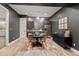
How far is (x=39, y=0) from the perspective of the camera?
3674mm

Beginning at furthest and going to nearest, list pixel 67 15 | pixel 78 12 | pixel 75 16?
pixel 67 15, pixel 75 16, pixel 78 12

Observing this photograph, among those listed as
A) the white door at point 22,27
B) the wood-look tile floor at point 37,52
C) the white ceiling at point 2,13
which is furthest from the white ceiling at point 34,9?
the white door at point 22,27

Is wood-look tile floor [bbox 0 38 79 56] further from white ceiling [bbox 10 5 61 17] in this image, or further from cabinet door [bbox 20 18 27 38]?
cabinet door [bbox 20 18 27 38]

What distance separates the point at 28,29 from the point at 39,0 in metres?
9.54

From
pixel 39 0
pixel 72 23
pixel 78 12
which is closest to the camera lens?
pixel 39 0

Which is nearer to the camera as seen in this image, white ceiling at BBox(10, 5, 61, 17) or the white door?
white ceiling at BBox(10, 5, 61, 17)

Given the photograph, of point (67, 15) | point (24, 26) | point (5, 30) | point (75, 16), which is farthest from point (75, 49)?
point (24, 26)

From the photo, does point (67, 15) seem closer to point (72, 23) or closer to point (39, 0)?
point (72, 23)

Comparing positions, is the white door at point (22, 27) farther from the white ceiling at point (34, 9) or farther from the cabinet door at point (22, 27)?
the white ceiling at point (34, 9)

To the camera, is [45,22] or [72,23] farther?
[45,22]

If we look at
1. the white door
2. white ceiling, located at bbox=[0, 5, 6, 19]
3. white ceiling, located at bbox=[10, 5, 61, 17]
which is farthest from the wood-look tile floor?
the white door

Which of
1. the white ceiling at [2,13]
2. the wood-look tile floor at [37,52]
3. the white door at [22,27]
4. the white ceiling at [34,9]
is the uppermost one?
the white ceiling at [34,9]

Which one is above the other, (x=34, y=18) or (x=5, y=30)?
(x=34, y=18)

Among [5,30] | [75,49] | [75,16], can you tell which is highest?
[75,16]
